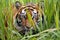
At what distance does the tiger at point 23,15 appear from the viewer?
171 cm

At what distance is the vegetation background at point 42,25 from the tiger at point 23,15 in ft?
0.22

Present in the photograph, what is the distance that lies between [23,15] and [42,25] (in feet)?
0.50

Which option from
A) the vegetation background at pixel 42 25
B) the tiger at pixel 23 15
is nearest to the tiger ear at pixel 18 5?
the tiger at pixel 23 15

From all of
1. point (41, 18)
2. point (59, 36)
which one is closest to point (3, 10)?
point (41, 18)

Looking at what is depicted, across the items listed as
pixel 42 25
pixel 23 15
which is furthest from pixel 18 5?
pixel 42 25

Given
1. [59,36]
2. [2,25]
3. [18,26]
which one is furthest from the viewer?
[18,26]

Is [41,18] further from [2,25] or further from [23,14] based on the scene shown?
[2,25]

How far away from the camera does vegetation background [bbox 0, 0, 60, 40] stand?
1.52 metres

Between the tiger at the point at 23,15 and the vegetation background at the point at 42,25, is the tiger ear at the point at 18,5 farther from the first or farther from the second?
the vegetation background at the point at 42,25

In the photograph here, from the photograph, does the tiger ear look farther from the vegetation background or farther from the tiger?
the vegetation background

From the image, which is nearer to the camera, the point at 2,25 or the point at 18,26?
the point at 2,25

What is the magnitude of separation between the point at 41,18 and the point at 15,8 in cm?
20

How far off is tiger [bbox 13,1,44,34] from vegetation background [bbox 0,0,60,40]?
66mm

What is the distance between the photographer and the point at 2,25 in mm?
1595
